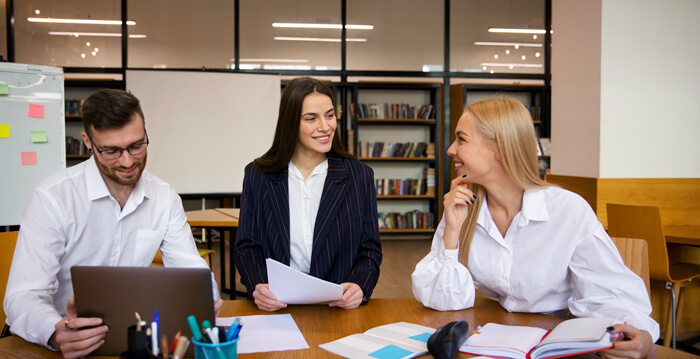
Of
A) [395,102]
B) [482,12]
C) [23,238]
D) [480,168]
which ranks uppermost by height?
[482,12]

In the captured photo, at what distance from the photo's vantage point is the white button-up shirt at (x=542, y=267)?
1.40m

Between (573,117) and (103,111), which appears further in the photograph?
(573,117)

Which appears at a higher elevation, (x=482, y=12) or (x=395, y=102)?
(x=482, y=12)

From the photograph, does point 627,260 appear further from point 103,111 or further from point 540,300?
point 103,111

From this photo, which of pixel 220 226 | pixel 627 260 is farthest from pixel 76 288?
pixel 220 226

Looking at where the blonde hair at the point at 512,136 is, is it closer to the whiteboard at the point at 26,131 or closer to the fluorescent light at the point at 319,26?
the whiteboard at the point at 26,131

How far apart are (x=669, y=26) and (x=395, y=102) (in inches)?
181

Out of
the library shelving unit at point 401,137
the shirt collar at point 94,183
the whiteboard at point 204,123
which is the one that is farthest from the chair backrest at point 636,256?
the library shelving unit at point 401,137

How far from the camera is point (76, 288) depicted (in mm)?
1076

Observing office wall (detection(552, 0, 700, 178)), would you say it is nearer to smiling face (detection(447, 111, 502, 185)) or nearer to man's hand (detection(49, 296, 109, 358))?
smiling face (detection(447, 111, 502, 185))

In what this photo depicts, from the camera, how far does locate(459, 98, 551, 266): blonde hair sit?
1546 mm

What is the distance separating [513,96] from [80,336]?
799 centimetres

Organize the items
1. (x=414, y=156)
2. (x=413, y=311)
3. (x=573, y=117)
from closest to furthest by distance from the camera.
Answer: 1. (x=413, y=311)
2. (x=573, y=117)
3. (x=414, y=156)

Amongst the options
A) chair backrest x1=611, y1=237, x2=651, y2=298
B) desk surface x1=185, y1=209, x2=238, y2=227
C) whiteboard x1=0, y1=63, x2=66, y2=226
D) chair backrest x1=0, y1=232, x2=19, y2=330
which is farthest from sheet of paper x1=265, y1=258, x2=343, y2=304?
whiteboard x1=0, y1=63, x2=66, y2=226
